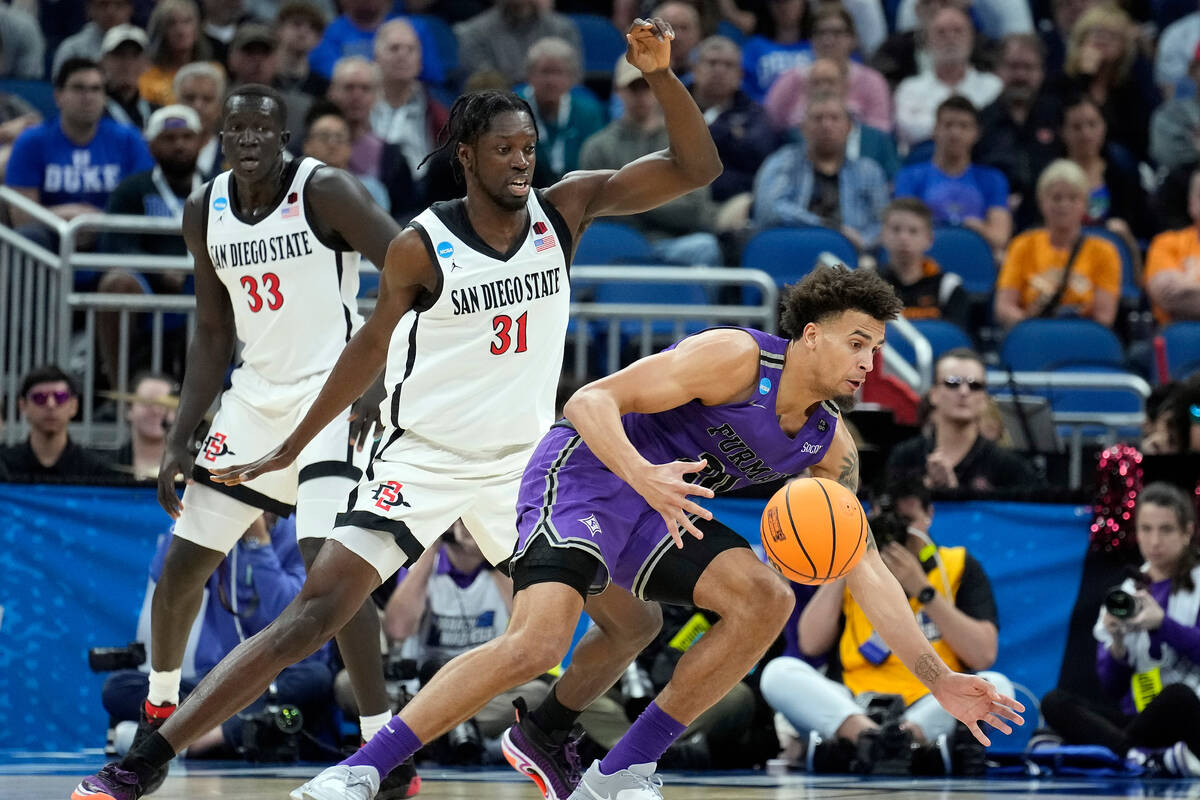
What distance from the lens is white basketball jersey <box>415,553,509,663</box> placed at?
29.1 feet

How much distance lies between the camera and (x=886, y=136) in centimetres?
1334

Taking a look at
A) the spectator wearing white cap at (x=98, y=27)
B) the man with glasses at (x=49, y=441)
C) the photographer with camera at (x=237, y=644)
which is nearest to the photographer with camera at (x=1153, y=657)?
the photographer with camera at (x=237, y=644)

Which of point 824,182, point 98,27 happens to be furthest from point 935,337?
point 98,27

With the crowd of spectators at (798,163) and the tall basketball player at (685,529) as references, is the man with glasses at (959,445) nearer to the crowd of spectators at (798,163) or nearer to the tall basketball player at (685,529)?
the crowd of spectators at (798,163)

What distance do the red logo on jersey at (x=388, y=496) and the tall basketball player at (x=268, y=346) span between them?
2.17ft

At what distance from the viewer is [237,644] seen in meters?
8.60

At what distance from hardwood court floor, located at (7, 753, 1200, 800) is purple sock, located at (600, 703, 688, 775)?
42.7 inches

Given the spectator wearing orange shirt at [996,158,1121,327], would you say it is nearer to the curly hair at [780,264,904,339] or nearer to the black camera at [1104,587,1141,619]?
the black camera at [1104,587,1141,619]

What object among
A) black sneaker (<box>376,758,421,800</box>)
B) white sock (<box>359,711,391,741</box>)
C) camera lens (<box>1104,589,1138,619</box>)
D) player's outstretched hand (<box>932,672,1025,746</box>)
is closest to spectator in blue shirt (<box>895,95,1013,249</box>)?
camera lens (<box>1104,589,1138,619</box>)

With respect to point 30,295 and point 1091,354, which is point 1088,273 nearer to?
point 1091,354

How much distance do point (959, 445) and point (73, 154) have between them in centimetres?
629

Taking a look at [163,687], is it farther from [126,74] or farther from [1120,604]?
[126,74]

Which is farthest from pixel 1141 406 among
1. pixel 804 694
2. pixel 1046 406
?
pixel 804 694

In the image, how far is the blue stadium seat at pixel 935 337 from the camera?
1110 centimetres
